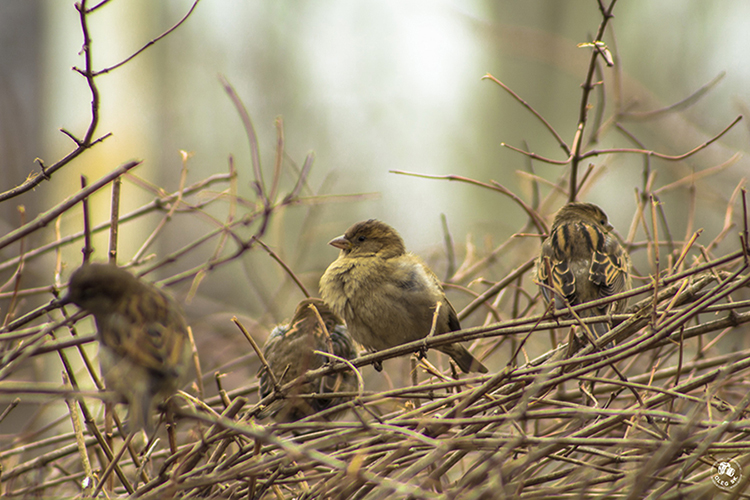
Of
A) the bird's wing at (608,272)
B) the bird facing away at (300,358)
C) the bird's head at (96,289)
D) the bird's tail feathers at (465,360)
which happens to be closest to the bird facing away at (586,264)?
the bird's wing at (608,272)

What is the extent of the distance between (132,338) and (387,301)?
1624 millimetres

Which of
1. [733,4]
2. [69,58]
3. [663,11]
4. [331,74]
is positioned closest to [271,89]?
[331,74]

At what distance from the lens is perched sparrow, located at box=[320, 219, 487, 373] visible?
2.67 m

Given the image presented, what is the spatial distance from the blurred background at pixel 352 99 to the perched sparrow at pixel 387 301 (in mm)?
3821

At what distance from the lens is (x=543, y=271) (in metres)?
2.51

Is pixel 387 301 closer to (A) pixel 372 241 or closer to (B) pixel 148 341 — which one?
(A) pixel 372 241

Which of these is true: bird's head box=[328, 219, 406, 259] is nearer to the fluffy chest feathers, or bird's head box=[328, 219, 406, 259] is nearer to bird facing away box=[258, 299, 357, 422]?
the fluffy chest feathers

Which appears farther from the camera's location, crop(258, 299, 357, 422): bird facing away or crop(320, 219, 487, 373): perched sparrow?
crop(320, 219, 487, 373): perched sparrow

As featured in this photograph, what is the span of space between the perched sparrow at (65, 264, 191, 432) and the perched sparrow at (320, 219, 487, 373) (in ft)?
4.92

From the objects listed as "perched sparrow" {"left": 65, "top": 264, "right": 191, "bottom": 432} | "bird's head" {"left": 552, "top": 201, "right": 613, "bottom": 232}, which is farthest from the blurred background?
"perched sparrow" {"left": 65, "top": 264, "right": 191, "bottom": 432}

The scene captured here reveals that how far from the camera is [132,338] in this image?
114cm

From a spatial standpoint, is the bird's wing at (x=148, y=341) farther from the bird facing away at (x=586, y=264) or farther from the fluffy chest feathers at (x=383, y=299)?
the bird facing away at (x=586, y=264)

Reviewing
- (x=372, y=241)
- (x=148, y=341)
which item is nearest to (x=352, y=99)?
(x=372, y=241)

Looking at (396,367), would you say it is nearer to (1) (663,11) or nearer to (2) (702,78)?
(2) (702,78)
